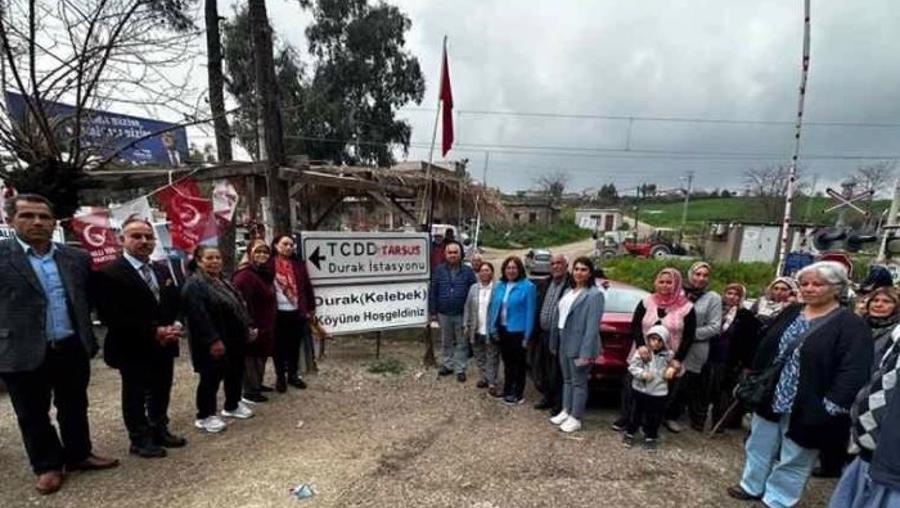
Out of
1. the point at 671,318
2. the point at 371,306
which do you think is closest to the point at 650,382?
the point at 671,318

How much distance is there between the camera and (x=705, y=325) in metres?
3.95

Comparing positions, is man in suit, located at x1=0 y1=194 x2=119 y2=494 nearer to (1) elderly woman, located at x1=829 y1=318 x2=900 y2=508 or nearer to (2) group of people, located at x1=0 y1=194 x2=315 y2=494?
(2) group of people, located at x1=0 y1=194 x2=315 y2=494

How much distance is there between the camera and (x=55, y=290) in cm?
297

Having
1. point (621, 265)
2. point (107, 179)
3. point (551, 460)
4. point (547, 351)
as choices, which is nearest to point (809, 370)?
point (551, 460)

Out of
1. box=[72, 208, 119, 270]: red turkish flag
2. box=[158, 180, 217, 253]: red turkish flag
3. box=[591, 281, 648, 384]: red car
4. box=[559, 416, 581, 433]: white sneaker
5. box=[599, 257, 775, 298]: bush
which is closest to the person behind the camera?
box=[559, 416, 581, 433]: white sneaker

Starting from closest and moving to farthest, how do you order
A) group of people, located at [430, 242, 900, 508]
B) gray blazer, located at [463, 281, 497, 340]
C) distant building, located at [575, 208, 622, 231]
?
group of people, located at [430, 242, 900, 508] → gray blazer, located at [463, 281, 497, 340] → distant building, located at [575, 208, 622, 231]

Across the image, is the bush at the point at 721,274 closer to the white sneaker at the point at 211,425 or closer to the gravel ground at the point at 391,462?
the gravel ground at the point at 391,462

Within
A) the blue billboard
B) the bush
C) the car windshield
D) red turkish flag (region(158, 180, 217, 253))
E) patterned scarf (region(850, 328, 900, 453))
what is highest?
the blue billboard

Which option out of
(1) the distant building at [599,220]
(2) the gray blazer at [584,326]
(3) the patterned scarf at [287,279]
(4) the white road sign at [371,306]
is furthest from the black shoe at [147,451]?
(1) the distant building at [599,220]

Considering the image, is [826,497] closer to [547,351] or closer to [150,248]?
[547,351]

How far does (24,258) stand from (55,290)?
247 mm

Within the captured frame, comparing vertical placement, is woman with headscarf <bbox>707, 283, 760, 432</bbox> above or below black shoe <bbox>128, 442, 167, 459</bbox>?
above

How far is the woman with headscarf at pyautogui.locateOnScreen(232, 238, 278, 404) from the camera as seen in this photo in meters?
4.37

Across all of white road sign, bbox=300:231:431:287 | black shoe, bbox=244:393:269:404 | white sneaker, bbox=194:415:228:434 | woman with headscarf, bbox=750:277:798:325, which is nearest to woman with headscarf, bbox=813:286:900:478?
woman with headscarf, bbox=750:277:798:325
